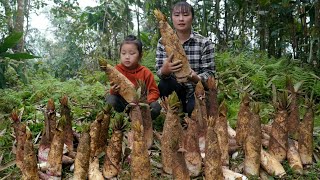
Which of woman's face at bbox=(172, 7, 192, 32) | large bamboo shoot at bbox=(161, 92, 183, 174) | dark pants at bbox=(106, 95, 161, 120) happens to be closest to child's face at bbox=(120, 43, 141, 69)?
dark pants at bbox=(106, 95, 161, 120)

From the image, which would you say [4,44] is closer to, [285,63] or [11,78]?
[11,78]

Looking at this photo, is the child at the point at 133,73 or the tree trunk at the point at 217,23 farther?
the tree trunk at the point at 217,23

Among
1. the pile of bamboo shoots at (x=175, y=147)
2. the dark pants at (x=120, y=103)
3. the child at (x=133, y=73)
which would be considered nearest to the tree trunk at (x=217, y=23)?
the child at (x=133, y=73)

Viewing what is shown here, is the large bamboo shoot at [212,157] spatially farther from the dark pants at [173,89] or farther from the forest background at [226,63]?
the dark pants at [173,89]

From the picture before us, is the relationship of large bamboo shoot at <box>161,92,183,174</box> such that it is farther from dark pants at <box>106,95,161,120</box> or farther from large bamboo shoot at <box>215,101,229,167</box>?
dark pants at <box>106,95,161,120</box>

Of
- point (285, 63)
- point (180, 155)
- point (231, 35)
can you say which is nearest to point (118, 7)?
point (231, 35)

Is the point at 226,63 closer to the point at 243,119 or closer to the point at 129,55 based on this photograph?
the point at 129,55

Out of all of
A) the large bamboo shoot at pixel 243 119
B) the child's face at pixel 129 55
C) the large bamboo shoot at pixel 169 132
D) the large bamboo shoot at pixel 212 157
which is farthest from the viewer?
the child's face at pixel 129 55

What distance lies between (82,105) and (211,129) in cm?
228

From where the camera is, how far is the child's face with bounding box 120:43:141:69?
288cm

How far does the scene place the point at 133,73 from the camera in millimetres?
3035

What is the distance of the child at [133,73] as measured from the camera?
2900 millimetres

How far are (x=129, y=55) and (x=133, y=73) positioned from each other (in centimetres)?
19

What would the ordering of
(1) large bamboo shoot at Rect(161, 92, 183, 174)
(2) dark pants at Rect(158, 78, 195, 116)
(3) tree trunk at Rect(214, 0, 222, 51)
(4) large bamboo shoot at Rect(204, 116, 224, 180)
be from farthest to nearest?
(3) tree trunk at Rect(214, 0, 222, 51)
(2) dark pants at Rect(158, 78, 195, 116)
(1) large bamboo shoot at Rect(161, 92, 183, 174)
(4) large bamboo shoot at Rect(204, 116, 224, 180)
